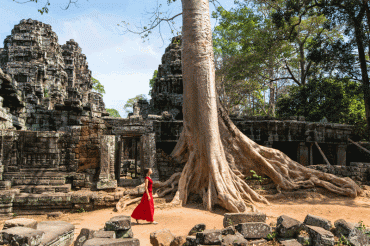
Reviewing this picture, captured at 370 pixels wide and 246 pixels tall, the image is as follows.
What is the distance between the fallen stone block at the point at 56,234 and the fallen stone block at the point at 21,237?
8.5 inches

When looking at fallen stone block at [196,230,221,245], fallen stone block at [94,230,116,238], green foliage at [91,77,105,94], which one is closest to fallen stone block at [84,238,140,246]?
fallen stone block at [94,230,116,238]

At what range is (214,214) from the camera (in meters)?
5.40

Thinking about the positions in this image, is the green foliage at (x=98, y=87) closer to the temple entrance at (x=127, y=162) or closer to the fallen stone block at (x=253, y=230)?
the temple entrance at (x=127, y=162)

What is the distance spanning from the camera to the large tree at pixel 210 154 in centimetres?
600

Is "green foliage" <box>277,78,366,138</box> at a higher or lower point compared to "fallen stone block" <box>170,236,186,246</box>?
higher

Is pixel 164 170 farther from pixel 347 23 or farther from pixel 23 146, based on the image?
pixel 347 23

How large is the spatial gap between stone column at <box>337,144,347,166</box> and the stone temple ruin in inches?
1.4

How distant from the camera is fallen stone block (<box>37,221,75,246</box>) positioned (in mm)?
3277

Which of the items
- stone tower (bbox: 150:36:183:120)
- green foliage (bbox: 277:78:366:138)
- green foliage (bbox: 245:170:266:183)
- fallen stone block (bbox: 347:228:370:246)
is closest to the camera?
fallen stone block (bbox: 347:228:370:246)

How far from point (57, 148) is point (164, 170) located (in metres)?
3.22

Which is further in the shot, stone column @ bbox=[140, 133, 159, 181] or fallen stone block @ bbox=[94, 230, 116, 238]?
stone column @ bbox=[140, 133, 159, 181]

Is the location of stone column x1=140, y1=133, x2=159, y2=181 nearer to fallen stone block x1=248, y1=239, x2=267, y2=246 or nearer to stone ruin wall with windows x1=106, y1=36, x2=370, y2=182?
stone ruin wall with windows x1=106, y1=36, x2=370, y2=182

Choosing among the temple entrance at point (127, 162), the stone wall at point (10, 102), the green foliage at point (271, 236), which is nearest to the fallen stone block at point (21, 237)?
the green foliage at point (271, 236)

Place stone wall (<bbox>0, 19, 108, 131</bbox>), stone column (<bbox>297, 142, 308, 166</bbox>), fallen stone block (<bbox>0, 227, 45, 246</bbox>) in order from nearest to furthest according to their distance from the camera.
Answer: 1. fallen stone block (<bbox>0, 227, 45, 246</bbox>)
2. stone column (<bbox>297, 142, 308, 166</bbox>)
3. stone wall (<bbox>0, 19, 108, 131</bbox>)
